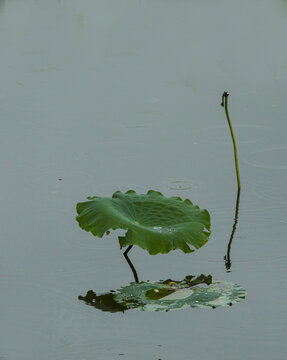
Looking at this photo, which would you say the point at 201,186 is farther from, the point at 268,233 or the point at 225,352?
the point at 225,352

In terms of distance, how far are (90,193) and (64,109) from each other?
50.5 inches

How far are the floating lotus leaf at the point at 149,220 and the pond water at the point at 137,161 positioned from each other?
105 mm

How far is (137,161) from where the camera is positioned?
11.7 ft

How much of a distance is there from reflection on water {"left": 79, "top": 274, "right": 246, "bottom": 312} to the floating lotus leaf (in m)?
0.12

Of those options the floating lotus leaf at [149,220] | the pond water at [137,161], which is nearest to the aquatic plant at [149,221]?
the floating lotus leaf at [149,220]

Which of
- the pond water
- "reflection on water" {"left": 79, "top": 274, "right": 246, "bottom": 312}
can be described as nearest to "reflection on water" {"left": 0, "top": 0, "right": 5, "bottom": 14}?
the pond water

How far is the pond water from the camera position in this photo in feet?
7.21

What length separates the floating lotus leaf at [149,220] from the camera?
2.47m

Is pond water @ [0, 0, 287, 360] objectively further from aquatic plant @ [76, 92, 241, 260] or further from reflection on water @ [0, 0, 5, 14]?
reflection on water @ [0, 0, 5, 14]

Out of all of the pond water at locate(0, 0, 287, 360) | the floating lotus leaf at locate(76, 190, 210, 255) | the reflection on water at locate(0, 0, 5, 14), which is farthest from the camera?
the reflection on water at locate(0, 0, 5, 14)

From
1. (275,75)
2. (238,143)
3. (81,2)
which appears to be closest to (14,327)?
(238,143)

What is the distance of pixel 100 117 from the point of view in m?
4.22

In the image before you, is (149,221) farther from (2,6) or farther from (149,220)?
(2,6)

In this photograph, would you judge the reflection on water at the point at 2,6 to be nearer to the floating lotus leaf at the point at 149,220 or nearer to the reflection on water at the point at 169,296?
the floating lotus leaf at the point at 149,220
